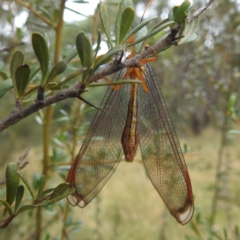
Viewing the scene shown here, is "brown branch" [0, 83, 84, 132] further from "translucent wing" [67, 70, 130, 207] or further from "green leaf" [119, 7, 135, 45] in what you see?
"translucent wing" [67, 70, 130, 207]

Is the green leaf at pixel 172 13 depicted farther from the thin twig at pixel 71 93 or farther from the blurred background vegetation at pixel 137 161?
the blurred background vegetation at pixel 137 161

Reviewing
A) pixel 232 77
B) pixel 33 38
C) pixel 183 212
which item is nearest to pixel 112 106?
pixel 183 212

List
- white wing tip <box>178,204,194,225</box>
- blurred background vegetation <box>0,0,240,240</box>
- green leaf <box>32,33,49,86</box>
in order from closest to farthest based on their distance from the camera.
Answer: green leaf <box>32,33,49,86</box>
white wing tip <box>178,204,194,225</box>
blurred background vegetation <box>0,0,240,240</box>

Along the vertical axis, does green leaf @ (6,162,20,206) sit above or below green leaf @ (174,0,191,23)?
below

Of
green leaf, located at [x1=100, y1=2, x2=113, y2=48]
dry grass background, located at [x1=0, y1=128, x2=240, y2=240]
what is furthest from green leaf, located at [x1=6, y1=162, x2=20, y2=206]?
dry grass background, located at [x1=0, y1=128, x2=240, y2=240]

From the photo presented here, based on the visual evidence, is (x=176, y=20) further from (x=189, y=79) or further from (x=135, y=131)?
(x=189, y=79)

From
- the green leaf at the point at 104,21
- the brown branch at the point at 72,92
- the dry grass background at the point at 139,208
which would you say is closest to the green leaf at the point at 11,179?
the brown branch at the point at 72,92
